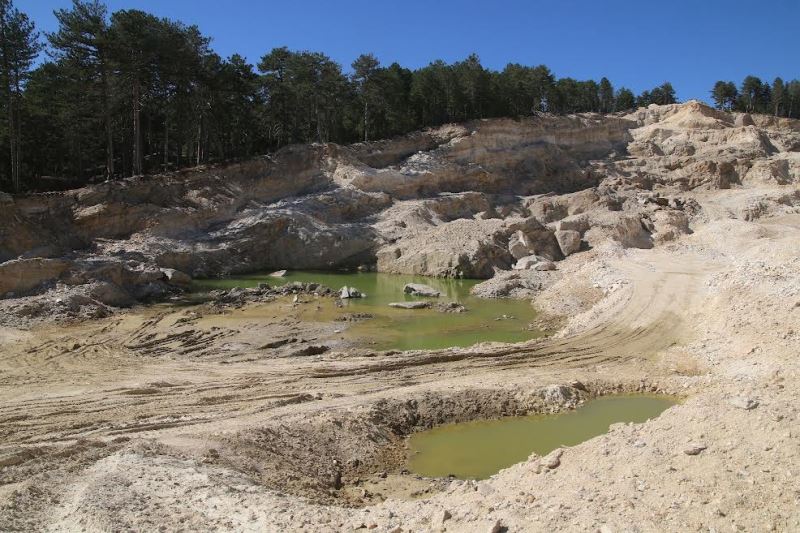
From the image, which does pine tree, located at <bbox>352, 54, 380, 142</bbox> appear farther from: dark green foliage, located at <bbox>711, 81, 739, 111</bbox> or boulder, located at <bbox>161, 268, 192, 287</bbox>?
dark green foliage, located at <bbox>711, 81, 739, 111</bbox>

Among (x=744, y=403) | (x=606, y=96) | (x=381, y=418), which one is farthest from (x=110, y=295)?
(x=606, y=96)

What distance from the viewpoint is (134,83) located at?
32.3m

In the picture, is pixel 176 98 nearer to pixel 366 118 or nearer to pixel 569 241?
pixel 366 118

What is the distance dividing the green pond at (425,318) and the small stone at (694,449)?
36.8ft

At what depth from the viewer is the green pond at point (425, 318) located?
62.5 ft

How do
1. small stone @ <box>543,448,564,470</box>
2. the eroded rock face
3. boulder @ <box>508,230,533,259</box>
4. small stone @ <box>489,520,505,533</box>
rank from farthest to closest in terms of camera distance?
boulder @ <box>508,230,533,259</box> < the eroded rock face < small stone @ <box>543,448,564,470</box> < small stone @ <box>489,520,505,533</box>

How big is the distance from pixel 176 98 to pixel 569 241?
27.0m

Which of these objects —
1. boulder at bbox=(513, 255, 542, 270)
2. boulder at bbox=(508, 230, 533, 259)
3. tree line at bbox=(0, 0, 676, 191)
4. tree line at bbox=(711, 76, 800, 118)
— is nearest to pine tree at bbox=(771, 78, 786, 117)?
tree line at bbox=(711, 76, 800, 118)

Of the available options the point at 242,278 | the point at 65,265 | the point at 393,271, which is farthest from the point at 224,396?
the point at 393,271

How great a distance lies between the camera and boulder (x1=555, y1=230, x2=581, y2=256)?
111 ft

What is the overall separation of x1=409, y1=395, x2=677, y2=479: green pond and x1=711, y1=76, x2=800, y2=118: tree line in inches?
2914

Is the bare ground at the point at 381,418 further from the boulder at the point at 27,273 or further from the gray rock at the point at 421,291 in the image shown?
the gray rock at the point at 421,291

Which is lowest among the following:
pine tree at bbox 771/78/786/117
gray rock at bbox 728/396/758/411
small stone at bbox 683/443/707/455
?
small stone at bbox 683/443/707/455

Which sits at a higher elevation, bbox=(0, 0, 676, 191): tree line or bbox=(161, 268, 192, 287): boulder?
bbox=(0, 0, 676, 191): tree line
